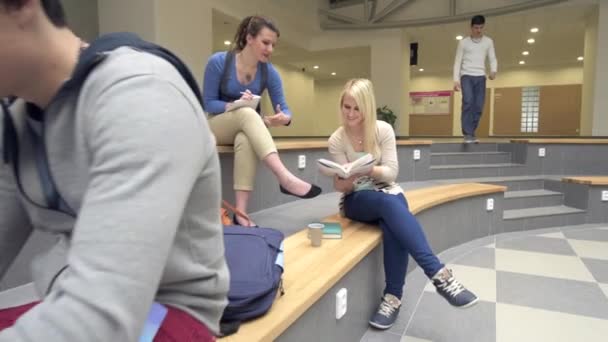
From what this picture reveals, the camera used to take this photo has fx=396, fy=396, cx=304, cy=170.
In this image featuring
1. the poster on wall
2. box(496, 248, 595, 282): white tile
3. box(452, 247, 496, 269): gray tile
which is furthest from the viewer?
the poster on wall

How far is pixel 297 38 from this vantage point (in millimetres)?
7102

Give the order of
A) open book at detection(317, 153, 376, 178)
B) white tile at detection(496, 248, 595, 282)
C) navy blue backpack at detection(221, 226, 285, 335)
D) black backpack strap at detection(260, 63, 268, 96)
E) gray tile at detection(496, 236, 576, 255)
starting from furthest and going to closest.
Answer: gray tile at detection(496, 236, 576, 255), white tile at detection(496, 248, 595, 282), black backpack strap at detection(260, 63, 268, 96), open book at detection(317, 153, 376, 178), navy blue backpack at detection(221, 226, 285, 335)

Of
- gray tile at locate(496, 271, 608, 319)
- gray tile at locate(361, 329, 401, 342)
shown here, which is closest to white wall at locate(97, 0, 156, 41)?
gray tile at locate(361, 329, 401, 342)

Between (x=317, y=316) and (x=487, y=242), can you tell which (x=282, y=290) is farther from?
(x=487, y=242)

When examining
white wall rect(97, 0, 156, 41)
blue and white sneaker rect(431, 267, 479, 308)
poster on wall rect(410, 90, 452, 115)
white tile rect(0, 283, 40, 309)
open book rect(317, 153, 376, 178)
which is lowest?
blue and white sneaker rect(431, 267, 479, 308)

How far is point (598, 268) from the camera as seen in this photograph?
2.32 meters

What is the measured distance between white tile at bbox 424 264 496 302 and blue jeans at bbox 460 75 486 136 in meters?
2.71

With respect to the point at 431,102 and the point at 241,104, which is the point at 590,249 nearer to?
the point at 241,104

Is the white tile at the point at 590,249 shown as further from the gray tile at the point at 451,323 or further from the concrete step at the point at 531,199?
the gray tile at the point at 451,323

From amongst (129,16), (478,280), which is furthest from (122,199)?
(129,16)

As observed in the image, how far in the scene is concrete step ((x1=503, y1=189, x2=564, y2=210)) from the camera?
346 centimetres

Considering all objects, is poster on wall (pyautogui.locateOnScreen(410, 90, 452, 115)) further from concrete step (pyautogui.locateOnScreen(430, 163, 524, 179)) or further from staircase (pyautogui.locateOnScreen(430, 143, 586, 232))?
concrete step (pyautogui.locateOnScreen(430, 163, 524, 179))

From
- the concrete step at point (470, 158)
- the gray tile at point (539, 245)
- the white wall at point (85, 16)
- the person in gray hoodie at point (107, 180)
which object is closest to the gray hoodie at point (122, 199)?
the person in gray hoodie at point (107, 180)

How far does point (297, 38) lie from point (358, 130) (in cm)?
560
